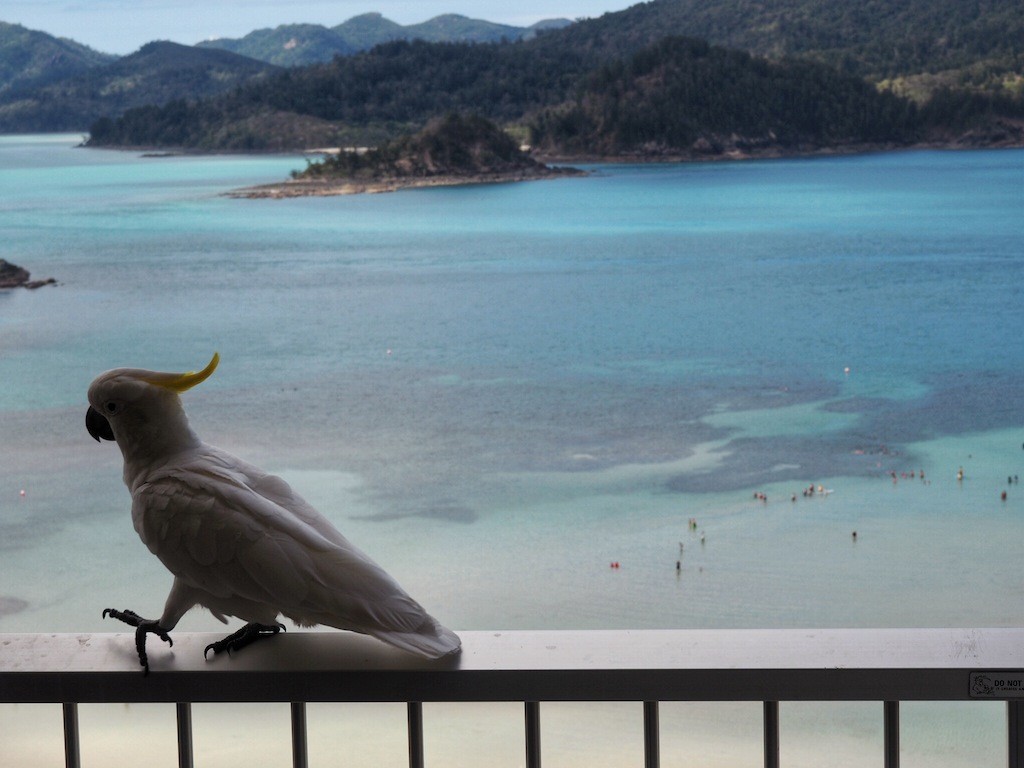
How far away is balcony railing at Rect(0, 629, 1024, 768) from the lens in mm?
598

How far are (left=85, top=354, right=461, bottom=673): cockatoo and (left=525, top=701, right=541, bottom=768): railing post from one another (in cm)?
5

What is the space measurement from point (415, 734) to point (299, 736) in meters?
0.06

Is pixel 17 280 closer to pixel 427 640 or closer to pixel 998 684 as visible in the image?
pixel 427 640

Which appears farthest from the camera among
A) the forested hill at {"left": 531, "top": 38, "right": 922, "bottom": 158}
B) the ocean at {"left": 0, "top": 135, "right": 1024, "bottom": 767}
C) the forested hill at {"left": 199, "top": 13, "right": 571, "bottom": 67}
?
the forested hill at {"left": 199, "top": 13, "right": 571, "bottom": 67}

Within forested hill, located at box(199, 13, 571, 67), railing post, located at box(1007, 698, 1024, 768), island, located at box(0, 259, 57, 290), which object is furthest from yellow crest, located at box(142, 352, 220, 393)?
forested hill, located at box(199, 13, 571, 67)

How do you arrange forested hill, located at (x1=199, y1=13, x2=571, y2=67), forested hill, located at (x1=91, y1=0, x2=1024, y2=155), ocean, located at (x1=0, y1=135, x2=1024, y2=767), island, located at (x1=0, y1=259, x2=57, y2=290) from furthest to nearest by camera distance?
forested hill, located at (x1=199, y1=13, x2=571, y2=67) → forested hill, located at (x1=91, y1=0, x2=1024, y2=155) → island, located at (x1=0, y1=259, x2=57, y2=290) → ocean, located at (x1=0, y1=135, x2=1024, y2=767)

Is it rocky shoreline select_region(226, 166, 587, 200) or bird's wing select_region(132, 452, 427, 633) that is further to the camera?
rocky shoreline select_region(226, 166, 587, 200)

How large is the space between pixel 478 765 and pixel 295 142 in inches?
690

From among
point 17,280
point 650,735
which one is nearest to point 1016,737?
point 650,735

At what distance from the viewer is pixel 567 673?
61cm

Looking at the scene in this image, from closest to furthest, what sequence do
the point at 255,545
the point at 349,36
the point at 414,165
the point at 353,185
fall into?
the point at 255,545
the point at 353,185
the point at 414,165
the point at 349,36

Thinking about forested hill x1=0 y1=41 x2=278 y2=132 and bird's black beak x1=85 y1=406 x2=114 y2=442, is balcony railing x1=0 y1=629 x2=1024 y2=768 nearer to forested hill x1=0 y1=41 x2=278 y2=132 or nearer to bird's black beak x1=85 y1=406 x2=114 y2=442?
bird's black beak x1=85 y1=406 x2=114 y2=442

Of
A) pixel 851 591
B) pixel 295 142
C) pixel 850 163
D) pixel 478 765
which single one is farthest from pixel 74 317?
pixel 850 163

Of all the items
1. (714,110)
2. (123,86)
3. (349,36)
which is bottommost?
(714,110)
